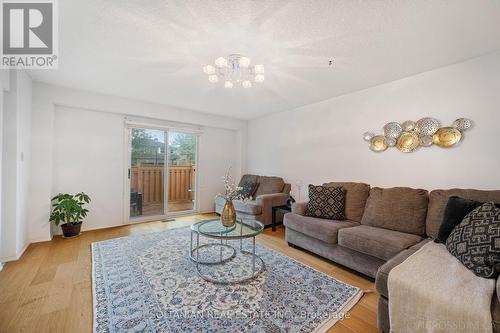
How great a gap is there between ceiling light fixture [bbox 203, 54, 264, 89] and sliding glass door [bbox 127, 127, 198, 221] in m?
2.22

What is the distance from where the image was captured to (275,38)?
189 cm

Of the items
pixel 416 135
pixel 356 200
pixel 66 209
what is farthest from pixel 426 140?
pixel 66 209

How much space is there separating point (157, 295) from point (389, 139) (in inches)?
129

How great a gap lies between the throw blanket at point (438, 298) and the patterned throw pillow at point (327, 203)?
4.30ft

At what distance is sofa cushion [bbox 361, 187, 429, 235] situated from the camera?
7.35 feet

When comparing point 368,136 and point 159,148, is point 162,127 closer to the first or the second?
point 159,148

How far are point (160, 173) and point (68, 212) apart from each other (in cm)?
165

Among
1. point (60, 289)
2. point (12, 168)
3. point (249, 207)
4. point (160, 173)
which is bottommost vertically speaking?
point (60, 289)

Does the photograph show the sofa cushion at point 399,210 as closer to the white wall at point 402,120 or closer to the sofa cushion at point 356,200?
the sofa cushion at point 356,200

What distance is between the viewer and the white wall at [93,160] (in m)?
3.37

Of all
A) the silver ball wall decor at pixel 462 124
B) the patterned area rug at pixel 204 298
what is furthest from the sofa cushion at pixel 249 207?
the silver ball wall decor at pixel 462 124

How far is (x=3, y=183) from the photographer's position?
8.03ft

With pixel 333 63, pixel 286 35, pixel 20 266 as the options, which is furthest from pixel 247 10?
pixel 20 266

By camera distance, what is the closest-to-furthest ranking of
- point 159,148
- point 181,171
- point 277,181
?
point 277,181, point 159,148, point 181,171
